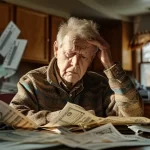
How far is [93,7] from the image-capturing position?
468 cm

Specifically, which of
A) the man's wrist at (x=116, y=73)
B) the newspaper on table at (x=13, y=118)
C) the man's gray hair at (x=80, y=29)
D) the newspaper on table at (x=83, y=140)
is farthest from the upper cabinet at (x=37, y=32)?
the newspaper on table at (x=83, y=140)

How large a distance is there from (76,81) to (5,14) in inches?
109

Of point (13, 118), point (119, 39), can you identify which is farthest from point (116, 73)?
point (119, 39)

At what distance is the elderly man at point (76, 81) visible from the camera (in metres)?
1.27

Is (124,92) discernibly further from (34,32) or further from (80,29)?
(34,32)

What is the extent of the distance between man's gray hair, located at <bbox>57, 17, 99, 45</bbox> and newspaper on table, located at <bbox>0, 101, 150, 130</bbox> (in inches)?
19.7

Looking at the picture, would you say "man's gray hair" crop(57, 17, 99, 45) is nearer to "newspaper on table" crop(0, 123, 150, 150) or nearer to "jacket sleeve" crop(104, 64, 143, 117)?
"jacket sleeve" crop(104, 64, 143, 117)

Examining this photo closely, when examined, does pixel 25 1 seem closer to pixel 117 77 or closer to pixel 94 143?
pixel 117 77

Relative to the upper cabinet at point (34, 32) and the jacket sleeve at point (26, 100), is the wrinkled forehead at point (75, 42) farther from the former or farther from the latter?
the upper cabinet at point (34, 32)

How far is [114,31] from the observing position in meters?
5.58

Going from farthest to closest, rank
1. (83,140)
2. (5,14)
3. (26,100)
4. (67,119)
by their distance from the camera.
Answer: (5,14) → (26,100) → (67,119) → (83,140)

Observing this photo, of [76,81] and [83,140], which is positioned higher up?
[76,81]

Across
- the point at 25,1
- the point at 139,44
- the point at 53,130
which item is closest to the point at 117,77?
the point at 53,130

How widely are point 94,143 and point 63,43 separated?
0.78 meters
